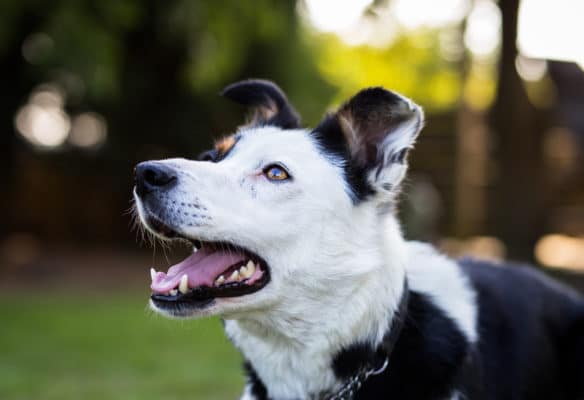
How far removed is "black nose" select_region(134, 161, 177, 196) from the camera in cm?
294

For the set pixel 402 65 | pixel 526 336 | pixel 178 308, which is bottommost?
pixel 402 65

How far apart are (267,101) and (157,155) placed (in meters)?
8.88

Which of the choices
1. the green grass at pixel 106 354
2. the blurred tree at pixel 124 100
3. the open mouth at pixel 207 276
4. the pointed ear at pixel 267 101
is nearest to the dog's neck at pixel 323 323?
the open mouth at pixel 207 276

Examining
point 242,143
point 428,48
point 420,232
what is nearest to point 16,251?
point 420,232

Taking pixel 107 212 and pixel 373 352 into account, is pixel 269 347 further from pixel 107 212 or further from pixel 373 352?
pixel 107 212

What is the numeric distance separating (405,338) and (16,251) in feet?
35.0

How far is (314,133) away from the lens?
349 cm

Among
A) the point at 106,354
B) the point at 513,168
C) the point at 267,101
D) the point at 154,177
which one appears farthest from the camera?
the point at 106,354

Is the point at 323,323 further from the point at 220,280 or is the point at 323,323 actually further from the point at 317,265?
the point at 220,280

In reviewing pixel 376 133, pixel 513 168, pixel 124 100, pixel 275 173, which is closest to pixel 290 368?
pixel 275 173

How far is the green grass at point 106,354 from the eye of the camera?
5.79m

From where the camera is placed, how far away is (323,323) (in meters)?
3.19

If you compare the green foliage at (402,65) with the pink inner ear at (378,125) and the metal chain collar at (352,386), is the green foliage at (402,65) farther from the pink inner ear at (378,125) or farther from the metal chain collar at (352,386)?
the metal chain collar at (352,386)

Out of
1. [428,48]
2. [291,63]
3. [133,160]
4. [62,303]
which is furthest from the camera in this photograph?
[428,48]
